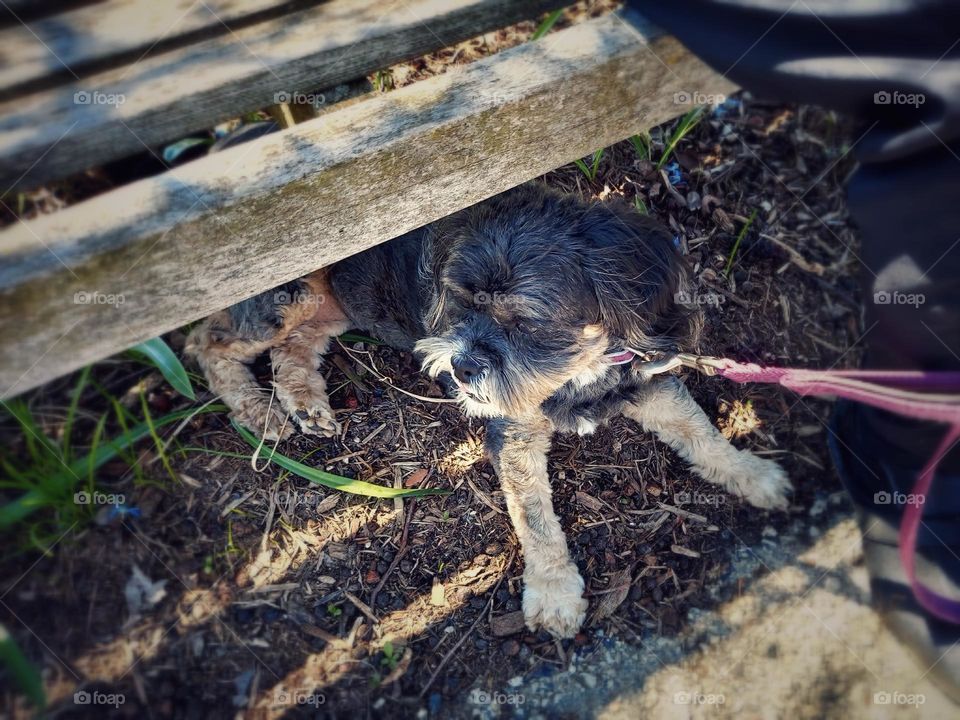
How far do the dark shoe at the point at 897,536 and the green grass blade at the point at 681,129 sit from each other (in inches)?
76.3

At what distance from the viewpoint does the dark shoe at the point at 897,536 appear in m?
3.01

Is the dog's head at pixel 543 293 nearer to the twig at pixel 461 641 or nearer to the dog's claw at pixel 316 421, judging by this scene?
the dog's claw at pixel 316 421

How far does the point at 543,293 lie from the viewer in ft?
8.61

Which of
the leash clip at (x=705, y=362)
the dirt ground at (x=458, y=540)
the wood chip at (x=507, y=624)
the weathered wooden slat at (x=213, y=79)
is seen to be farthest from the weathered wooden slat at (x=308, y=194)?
the wood chip at (x=507, y=624)

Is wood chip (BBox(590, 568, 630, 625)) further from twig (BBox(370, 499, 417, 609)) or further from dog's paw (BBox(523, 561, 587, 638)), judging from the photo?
twig (BBox(370, 499, 417, 609))

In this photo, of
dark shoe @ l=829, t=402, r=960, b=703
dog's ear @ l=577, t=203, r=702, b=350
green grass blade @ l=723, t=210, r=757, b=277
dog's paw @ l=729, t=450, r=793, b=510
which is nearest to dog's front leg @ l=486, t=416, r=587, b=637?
dog's ear @ l=577, t=203, r=702, b=350

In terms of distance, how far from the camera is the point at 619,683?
122 inches

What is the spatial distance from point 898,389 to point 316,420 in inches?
123

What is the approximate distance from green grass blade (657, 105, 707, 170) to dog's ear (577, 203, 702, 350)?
98 centimetres

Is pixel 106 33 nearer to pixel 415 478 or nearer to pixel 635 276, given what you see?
pixel 635 276

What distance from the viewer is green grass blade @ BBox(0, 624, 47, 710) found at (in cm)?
256

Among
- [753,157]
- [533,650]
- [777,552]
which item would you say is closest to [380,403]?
[533,650]

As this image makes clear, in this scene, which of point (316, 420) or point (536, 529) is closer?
point (536, 529)

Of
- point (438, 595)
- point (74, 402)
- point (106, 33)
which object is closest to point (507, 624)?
point (438, 595)
